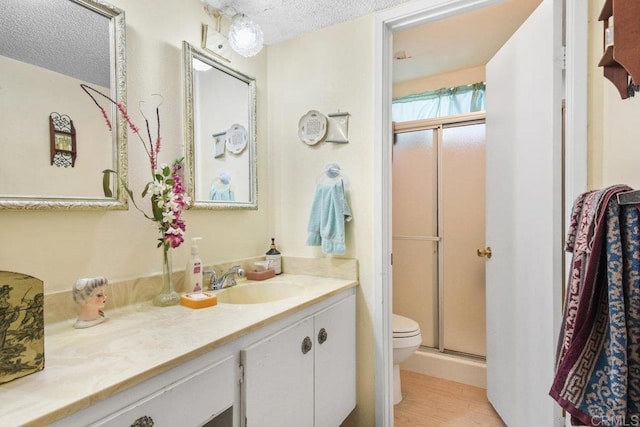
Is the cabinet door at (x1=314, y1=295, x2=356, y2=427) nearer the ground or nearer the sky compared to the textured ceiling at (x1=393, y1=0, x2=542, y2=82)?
nearer the ground

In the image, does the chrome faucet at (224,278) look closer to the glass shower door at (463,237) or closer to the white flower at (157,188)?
the white flower at (157,188)

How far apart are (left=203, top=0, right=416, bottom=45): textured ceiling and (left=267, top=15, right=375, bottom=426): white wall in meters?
0.06

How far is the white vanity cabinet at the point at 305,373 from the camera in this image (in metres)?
0.98

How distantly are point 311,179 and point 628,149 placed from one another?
4.20 ft

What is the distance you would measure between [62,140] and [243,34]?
868 millimetres

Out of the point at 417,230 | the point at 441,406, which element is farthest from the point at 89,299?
the point at 417,230

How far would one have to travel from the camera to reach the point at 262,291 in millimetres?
1573

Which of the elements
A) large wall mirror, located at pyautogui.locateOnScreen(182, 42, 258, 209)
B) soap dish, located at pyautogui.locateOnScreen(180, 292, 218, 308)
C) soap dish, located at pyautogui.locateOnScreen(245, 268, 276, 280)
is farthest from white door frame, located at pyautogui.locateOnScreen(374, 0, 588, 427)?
soap dish, located at pyautogui.locateOnScreen(180, 292, 218, 308)

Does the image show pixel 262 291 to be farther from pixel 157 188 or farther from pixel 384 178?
pixel 384 178

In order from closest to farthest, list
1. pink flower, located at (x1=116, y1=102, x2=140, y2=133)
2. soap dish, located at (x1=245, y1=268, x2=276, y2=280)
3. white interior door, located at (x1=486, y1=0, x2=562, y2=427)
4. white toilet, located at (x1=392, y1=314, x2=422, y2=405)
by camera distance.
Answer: pink flower, located at (x1=116, y1=102, x2=140, y2=133) < white interior door, located at (x1=486, y1=0, x2=562, y2=427) < soap dish, located at (x1=245, y1=268, x2=276, y2=280) < white toilet, located at (x1=392, y1=314, x2=422, y2=405)

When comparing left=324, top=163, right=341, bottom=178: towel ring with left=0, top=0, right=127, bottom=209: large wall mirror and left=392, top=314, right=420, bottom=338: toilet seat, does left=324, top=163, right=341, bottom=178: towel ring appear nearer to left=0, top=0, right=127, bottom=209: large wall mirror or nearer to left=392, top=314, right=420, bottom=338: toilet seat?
left=0, top=0, right=127, bottom=209: large wall mirror

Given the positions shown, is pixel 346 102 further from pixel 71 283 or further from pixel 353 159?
pixel 71 283

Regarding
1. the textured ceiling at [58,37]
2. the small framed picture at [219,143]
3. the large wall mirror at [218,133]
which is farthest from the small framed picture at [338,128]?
the textured ceiling at [58,37]

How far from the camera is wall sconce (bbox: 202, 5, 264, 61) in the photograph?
1425 millimetres
